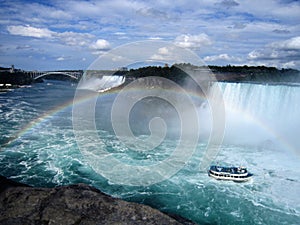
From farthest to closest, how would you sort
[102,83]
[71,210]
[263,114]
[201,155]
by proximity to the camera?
[102,83], [263,114], [201,155], [71,210]

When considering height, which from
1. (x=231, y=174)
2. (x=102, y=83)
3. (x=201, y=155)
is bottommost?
(x=201, y=155)

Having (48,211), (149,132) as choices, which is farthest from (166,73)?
(48,211)

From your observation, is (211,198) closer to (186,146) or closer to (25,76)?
(186,146)

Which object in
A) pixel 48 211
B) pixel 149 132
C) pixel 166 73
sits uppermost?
pixel 166 73

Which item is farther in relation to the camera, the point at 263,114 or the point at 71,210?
the point at 263,114

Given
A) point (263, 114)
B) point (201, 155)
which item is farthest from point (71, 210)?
point (263, 114)

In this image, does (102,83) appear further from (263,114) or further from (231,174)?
(231,174)

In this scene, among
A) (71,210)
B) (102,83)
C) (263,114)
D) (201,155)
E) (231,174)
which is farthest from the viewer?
(102,83)
